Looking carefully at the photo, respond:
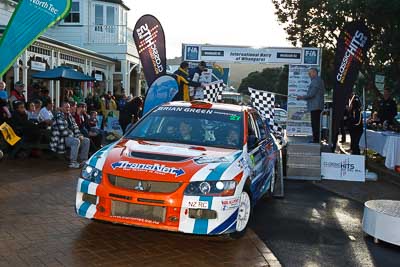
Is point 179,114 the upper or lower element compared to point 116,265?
upper

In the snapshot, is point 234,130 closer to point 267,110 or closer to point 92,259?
point 92,259

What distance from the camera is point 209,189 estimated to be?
504 centimetres

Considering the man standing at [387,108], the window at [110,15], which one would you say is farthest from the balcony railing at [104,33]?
the man standing at [387,108]

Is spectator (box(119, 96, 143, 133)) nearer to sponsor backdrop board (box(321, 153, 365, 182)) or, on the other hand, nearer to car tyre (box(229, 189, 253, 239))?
sponsor backdrop board (box(321, 153, 365, 182))

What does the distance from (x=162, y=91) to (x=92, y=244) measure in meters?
7.07

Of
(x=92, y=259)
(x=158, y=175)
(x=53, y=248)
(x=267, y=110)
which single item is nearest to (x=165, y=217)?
(x=158, y=175)

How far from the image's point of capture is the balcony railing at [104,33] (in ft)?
87.8

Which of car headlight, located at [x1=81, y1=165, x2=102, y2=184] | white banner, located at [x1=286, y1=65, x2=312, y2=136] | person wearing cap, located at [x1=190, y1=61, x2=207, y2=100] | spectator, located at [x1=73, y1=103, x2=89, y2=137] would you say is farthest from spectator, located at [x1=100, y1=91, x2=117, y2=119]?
car headlight, located at [x1=81, y1=165, x2=102, y2=184]

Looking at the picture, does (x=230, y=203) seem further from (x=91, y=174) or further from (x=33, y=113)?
(x=33, y=113)

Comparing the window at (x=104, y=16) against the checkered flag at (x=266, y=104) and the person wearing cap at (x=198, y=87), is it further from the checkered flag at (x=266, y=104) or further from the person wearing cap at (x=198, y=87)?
the checkered flag at (x=266, y=104)

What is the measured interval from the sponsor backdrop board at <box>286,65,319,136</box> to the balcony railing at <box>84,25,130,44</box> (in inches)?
523

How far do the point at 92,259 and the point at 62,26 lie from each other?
2401 centimetres

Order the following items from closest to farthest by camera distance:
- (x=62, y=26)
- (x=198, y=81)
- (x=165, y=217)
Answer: (x=165, y=217)
(x=198, y=81)
(x=62, y=26)

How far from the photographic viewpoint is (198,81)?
1332 cm
